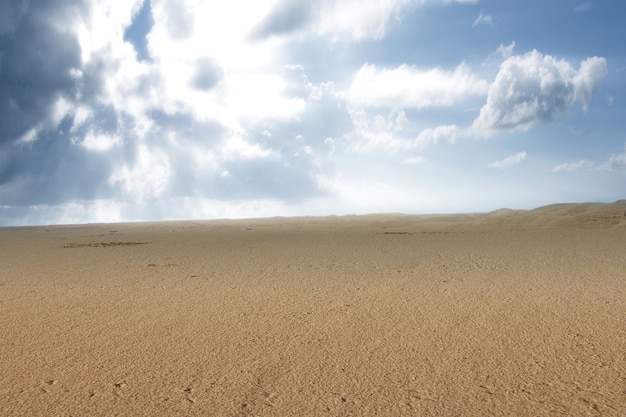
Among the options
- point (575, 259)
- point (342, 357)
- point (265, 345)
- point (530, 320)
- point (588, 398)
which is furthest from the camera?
point (575, 259)

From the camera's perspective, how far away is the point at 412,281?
9.58 m

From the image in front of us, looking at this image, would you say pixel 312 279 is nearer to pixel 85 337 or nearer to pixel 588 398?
pixel 85 337

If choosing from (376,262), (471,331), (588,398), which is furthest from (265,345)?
(376,262)

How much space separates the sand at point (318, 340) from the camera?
4.23 meters

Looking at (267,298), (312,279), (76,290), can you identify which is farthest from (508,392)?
(76,290)

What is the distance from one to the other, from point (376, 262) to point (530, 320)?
5914 millimetres

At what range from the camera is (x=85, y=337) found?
6.07 meters

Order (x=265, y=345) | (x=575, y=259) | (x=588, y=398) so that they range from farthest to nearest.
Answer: (x=575, y=259)
(x=265, y=345)
(x=588, y=398)

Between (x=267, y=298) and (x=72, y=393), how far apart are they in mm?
3996

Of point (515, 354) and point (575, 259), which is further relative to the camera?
point (575, 259)

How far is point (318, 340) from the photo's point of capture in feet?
19.0

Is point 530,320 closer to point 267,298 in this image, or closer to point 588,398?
point 588,398

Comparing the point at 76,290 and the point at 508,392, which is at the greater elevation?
the point at 76,290

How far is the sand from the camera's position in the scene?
4.23m
